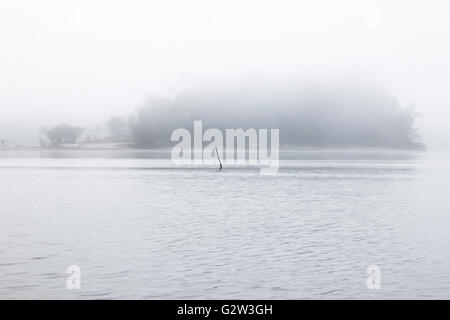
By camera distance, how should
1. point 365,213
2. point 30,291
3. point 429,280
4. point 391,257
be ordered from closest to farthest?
1. point 30,291
2. point 429,280
3. point 391,257
4. point 365,213

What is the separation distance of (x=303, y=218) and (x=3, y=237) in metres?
17.6

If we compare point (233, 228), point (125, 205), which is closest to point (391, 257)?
point (233, 228)

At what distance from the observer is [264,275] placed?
2408cm

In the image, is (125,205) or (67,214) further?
(125,205)

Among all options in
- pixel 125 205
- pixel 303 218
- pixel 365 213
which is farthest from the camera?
pixel 125 205

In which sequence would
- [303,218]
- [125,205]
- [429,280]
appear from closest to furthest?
[429,280]
[303,218]
[125,205]

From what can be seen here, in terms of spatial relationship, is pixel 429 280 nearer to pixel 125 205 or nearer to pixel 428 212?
pixel 428 212

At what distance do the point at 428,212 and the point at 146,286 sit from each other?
97.7ft

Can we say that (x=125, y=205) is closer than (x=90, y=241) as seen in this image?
No

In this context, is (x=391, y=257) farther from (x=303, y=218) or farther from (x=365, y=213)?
(x=365, y=213)

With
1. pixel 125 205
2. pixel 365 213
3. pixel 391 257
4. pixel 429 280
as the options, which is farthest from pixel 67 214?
pixel 429 280

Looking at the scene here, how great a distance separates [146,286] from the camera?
22453 millimetres
